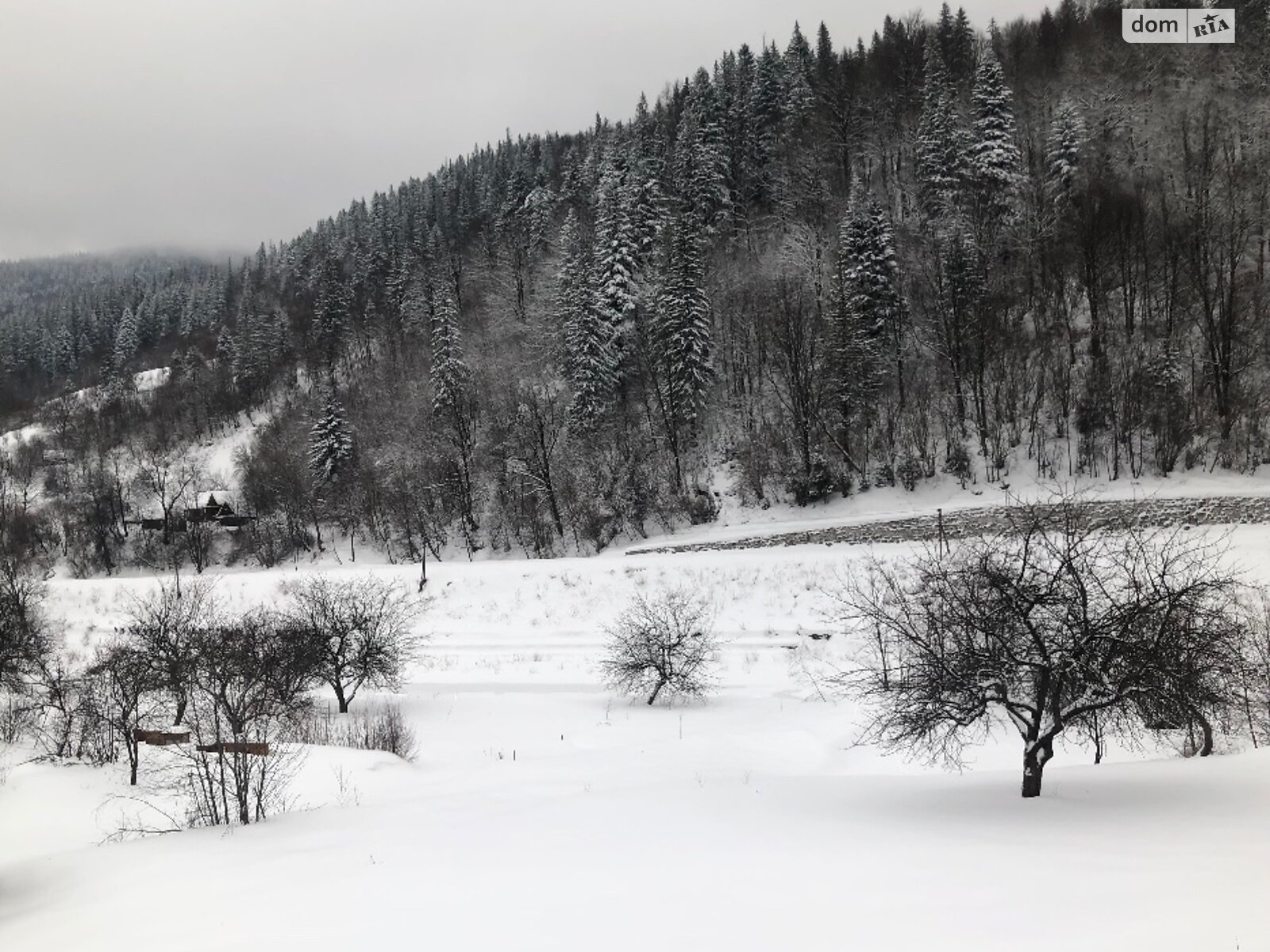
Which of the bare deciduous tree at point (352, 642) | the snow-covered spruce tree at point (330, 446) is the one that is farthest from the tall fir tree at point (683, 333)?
the snow-covered spruce tree at point (330, 446)

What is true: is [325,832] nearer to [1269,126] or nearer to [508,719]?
[508,719]

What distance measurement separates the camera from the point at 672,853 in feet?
29.9

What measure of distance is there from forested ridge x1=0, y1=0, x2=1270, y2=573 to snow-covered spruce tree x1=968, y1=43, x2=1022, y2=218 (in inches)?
10.1

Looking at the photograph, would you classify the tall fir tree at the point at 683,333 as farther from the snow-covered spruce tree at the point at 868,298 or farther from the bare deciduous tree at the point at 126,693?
the bare deciduous tree at the point at 126,693

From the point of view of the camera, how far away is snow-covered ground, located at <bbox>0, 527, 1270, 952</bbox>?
21.7ft

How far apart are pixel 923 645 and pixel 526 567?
26.9 meters

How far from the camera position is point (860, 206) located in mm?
43438

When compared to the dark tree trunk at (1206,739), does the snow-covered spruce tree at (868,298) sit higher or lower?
higher

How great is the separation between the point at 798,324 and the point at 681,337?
7.15 m

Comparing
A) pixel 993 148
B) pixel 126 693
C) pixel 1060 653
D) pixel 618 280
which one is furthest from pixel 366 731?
pixel 993 148

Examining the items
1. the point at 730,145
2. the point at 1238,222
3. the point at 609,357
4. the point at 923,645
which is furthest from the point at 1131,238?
the point at 923,645

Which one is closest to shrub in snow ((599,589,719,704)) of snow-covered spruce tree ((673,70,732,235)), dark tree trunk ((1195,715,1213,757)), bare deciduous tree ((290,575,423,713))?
bare deciduous tree ((290,575,423,713))

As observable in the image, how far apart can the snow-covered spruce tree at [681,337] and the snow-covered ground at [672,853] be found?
2602 centimetres

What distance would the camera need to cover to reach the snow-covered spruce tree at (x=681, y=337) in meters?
42.9
